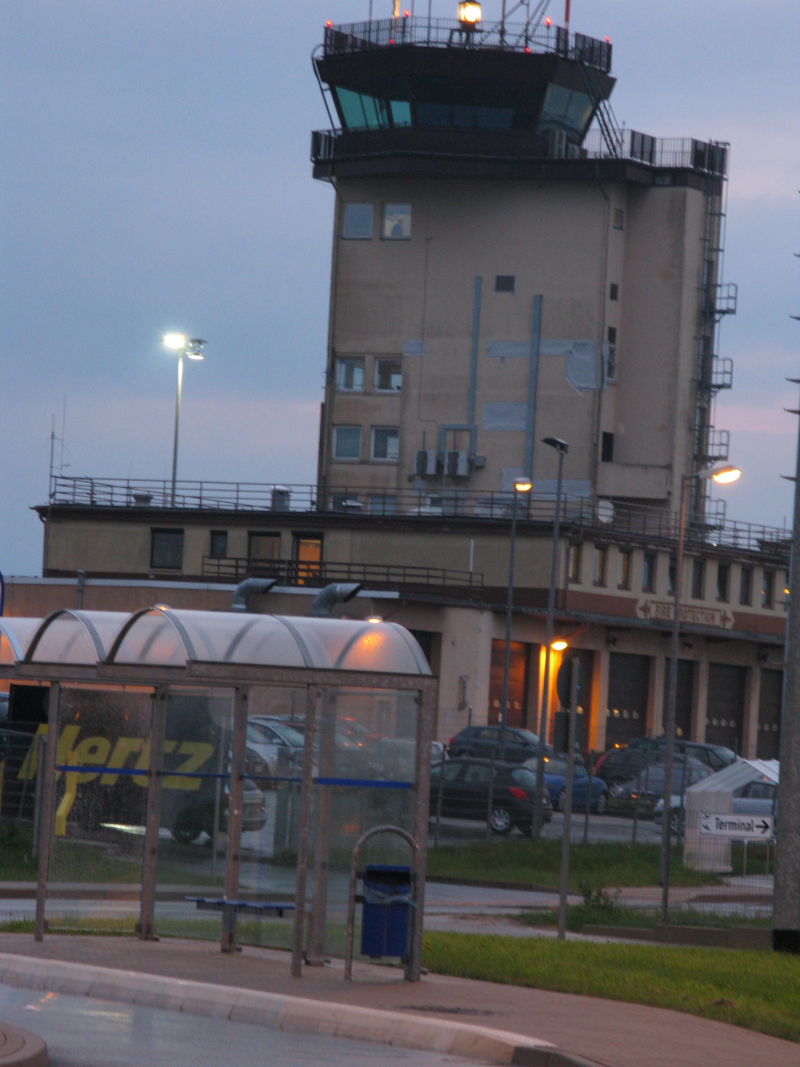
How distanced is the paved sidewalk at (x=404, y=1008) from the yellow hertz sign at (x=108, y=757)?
1.77m

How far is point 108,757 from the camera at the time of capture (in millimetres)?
17500

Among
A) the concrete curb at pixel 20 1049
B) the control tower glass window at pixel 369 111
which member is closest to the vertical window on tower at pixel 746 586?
the control tower glass window at pixel 369 111

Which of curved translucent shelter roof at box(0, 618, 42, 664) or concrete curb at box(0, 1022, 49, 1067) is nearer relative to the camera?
concrete curb at box(0, 1022, 49, 1067)

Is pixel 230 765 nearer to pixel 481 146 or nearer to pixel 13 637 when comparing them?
pixel 13 637

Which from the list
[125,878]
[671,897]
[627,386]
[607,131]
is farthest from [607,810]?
[607,131]

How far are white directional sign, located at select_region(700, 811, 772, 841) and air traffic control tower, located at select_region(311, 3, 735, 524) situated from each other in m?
52.1

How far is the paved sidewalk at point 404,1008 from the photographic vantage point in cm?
1175

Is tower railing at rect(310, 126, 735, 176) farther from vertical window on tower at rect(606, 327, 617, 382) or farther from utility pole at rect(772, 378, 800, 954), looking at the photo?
utility pole at rect(772, 378, 800, 954)

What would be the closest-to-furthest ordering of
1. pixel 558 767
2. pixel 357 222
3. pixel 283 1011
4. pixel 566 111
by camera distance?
pixel 283 1011
pixel 558 767
pixel 566 111
pixel 357 222

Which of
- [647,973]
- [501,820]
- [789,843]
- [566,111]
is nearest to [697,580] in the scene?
[566,111]

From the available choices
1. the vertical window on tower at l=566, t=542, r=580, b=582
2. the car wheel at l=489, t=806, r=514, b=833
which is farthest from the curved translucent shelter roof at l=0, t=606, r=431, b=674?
the vertical window on tower at l=566, t=542, r=580, b=582

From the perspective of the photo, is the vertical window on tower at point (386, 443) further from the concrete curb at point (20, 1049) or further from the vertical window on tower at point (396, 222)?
the concrete curb at point (20, 1049)

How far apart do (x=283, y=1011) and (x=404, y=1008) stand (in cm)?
87

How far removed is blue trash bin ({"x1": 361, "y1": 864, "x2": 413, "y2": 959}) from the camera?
48.7 feet
